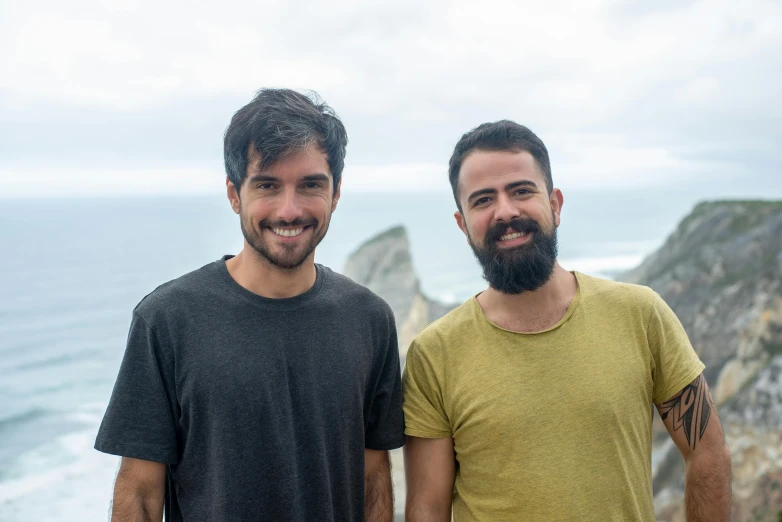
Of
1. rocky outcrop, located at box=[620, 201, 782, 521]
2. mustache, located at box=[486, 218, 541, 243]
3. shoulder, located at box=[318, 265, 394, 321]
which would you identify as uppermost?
mustache, located at box=[486, 218, 541, 243]

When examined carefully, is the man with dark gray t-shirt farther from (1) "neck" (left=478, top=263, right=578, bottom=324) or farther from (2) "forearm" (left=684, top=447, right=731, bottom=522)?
(2) "forearm" (left=684, top=447, right=731, bottom=522)

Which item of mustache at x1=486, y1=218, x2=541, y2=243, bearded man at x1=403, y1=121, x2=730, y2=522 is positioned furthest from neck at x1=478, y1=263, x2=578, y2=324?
mustache at x1=486, y1=218, x2=541, y2=243

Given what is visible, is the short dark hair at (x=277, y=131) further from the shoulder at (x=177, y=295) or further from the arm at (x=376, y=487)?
the arm at (x=376, y=487)

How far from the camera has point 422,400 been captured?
3.58m

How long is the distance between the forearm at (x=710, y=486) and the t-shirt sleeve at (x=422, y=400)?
1378 mm

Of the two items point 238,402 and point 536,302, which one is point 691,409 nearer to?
point 536,302

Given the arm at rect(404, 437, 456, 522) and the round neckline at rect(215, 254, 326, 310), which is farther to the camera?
the arm at rect(404, 437, 456, 522)

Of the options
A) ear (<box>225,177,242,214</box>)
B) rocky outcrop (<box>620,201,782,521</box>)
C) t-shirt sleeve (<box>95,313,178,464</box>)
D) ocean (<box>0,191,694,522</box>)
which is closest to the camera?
t-shirt sleeve (<box>95,313,178,464</box>)

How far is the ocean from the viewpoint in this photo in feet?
97.3

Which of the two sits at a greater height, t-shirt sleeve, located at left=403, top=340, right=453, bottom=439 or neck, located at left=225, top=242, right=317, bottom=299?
neck, located at left=225, top=242, right=317, bottom=299

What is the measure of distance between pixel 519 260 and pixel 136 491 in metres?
2.29

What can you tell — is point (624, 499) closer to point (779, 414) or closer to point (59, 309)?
point (779, 414)

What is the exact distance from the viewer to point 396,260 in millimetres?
36312

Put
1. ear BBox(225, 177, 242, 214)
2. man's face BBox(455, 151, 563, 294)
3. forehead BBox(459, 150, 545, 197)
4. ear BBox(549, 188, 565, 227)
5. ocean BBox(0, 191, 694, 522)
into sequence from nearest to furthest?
ear BBox(225, 177, 242, 214) < man's face BBox(455, 151, 563, 294) < forehead BBox(459, 150, 545, 197) < ear BBox(549, 188, 565, 227) < ocean BBox(0, 191, 694, 522)
